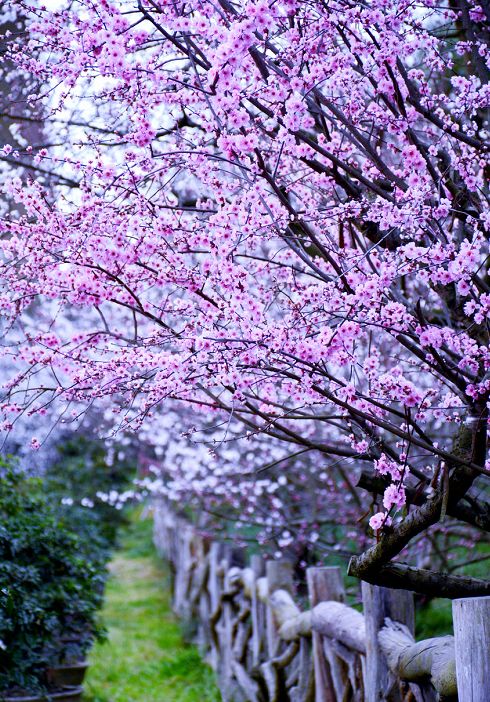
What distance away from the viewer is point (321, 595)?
4.77 m

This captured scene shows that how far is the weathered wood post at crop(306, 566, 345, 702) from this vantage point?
14.9 ft

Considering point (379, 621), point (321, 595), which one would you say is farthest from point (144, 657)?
point (379, 621)

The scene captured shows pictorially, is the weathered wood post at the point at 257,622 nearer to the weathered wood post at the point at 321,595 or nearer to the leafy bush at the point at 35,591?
the leafy bush at the point at 35,591

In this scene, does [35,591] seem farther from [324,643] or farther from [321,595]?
[324,643]

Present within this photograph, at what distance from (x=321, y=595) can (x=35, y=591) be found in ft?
6.16

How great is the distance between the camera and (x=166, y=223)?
3.35 meters

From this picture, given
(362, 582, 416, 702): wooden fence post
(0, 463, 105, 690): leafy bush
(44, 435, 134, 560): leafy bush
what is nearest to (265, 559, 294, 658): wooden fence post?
(0, 463, 105, 690): leafy bush

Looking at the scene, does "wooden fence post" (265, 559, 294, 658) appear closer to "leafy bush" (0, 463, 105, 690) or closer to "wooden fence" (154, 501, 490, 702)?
"wooden fence" (154, 501, 490, 702)

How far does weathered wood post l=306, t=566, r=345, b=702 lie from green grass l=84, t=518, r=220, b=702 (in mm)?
2662

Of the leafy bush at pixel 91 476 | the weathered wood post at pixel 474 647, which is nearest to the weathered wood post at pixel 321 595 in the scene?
the weathered wood post at pixel 474 647

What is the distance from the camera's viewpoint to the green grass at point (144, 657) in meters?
7.59

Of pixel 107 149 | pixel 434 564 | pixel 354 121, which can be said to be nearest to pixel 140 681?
pixel 434 564

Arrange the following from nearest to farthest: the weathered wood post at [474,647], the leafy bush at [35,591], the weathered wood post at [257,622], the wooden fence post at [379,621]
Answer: the weathered wood post at [474,647] < the wooden fence post at [379,621] < the leafy bush at [35,591] < the weathered wood post at [257,622]

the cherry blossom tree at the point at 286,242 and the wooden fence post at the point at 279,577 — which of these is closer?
the cherry blossom tree at the point at 286,242
